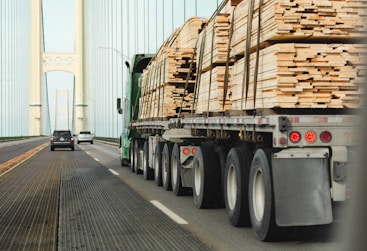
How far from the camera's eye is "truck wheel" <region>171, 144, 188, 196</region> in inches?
435

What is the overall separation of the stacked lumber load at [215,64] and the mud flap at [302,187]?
2496mm

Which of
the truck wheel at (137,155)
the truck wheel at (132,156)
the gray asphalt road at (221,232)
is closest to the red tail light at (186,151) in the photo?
the gray asphalt road at (221,232)

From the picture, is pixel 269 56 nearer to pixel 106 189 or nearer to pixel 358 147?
pixel 358 147

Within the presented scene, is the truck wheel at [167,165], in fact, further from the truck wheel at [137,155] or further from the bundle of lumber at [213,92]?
the truck wheel at [137,155]

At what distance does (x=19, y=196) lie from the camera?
11.9m

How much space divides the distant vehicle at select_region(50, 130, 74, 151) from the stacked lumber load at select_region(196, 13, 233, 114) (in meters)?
36.0

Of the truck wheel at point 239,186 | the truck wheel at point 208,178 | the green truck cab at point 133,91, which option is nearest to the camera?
the truck wheel at point 239,186

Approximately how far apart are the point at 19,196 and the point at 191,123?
4168 mm

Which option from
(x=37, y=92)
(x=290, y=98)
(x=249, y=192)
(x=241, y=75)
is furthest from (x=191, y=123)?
(x=37, y=92)

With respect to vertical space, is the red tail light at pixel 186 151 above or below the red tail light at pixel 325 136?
below

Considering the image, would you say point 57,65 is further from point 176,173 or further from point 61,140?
point 176,173

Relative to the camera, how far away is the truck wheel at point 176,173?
11048 millimetres

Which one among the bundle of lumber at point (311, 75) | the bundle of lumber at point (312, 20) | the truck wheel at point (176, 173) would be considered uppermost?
the bundle of lumber at point (312, 20)

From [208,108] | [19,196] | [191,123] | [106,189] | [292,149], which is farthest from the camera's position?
[106,189]
